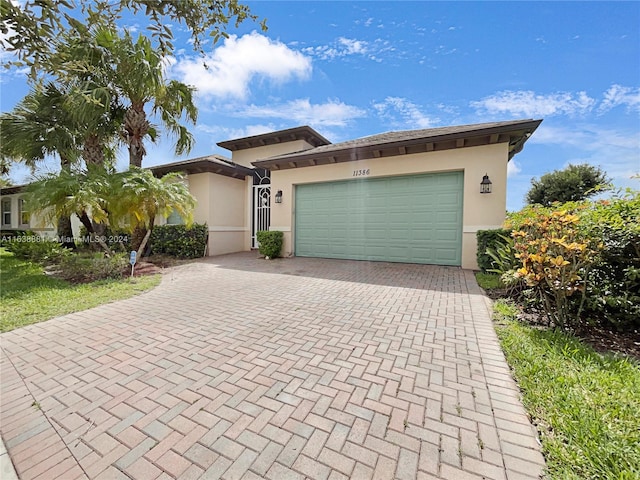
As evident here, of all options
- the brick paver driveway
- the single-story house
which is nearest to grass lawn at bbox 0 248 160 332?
the brick paver driveway

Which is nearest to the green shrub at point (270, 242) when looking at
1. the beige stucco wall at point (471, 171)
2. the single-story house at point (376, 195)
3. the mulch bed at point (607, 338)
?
the single-story house at point (376, 195)

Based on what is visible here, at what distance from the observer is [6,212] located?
2017cm

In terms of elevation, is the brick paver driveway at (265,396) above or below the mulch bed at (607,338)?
below

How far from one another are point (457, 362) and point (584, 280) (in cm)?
215

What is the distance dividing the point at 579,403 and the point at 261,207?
12.5 meters

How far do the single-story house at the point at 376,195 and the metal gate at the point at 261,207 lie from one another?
49 millimetres

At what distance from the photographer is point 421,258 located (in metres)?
9.01

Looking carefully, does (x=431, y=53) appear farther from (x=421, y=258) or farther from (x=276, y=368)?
(x=276, y=368)

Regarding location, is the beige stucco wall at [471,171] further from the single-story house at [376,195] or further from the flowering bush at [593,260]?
the flowering bush at [593,260]

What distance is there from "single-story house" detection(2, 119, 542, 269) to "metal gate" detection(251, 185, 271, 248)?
0.05 metres

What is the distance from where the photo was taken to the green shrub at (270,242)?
10641 mm

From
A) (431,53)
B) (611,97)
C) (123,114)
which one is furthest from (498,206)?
(123,114)

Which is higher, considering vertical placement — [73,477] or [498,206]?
[498,206]

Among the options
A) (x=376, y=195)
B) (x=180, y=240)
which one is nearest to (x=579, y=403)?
(x=376, y=195)
